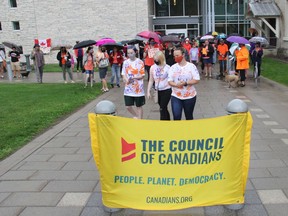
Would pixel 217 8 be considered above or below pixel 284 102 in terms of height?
above


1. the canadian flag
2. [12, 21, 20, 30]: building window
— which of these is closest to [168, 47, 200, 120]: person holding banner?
the canadian flag

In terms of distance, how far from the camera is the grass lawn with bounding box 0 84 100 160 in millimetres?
7684

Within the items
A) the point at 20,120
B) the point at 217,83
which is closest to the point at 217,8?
the point at 217,83

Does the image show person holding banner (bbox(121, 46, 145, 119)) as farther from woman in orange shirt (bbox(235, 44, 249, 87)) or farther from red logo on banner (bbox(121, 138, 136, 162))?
woman in orange shirt (bbox(235, 44, 249, 87))

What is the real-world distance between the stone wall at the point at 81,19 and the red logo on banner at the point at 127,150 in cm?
2952

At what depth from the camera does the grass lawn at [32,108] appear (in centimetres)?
768

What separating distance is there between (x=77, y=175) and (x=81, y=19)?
96.3ft

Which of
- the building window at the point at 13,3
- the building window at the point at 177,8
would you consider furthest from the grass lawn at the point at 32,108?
the building window at the point at 177,8

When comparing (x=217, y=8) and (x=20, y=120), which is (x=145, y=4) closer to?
(x=217, y=8)

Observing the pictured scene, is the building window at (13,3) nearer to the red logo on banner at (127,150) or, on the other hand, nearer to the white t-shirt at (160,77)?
the white t-shirt at (160,77)

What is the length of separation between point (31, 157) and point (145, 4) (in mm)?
27672

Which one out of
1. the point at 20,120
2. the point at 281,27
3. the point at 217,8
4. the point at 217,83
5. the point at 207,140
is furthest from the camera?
the point at 217,8

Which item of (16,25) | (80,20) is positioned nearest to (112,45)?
(80,20)

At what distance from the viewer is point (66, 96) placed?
42.9 ft
